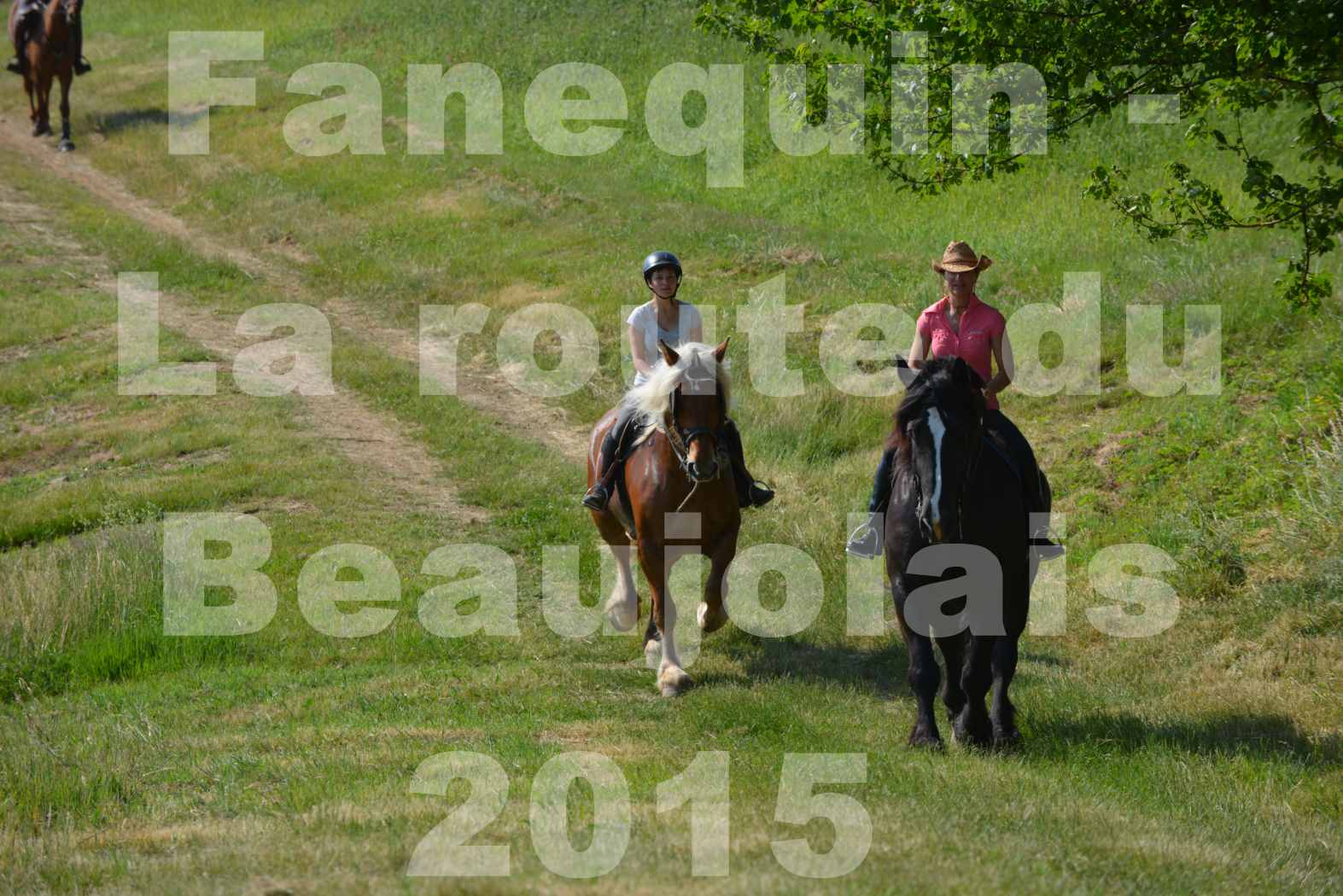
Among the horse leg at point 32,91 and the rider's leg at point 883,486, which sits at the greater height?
the horse leg at point 32,91

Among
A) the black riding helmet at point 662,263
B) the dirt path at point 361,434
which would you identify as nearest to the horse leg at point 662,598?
the black riding helmet at point 662,263

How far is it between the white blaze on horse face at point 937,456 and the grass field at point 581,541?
5.17 ft

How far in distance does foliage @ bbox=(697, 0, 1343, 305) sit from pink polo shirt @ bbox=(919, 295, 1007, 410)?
206 centimetres

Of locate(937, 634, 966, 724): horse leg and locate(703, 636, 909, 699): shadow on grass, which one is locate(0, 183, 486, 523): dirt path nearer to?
locate(703, 636, 909, 699): shadow on grass

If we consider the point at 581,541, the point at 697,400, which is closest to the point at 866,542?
the point at 697,400

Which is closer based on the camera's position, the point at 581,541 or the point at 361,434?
the point at 581,541

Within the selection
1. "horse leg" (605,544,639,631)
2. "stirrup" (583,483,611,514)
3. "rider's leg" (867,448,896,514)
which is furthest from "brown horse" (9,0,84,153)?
"rider's leg" (867,448,896,514)

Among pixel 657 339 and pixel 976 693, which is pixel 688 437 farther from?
pixel 976 693

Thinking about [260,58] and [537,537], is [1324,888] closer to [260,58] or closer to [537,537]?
[537,537]

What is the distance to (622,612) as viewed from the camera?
12039mm

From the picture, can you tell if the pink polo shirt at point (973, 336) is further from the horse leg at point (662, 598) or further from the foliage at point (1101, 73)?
the horse leg at point (662, 598)

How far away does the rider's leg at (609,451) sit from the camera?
36.8 ft

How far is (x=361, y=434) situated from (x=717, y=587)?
857 cm

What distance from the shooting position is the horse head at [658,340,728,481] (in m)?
9.91
